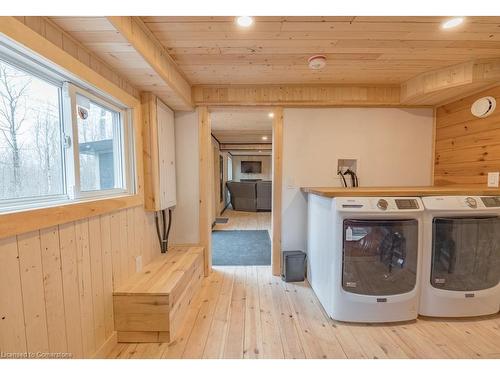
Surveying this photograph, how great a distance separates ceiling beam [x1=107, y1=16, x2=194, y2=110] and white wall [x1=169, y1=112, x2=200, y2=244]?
21 centimetres

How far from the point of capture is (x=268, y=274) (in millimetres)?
2699

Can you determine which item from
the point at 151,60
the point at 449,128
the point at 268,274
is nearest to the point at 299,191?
the point at 268,274

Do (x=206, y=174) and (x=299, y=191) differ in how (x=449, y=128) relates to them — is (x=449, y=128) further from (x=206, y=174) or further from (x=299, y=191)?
(x=206, y=174)

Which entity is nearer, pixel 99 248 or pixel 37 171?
pixel 37 171

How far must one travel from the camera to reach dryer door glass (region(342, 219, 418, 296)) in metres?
1.71

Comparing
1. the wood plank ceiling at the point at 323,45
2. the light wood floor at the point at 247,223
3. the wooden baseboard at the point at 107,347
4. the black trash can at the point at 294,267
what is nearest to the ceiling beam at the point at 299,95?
the wood plank ceiling at the point at 323,45

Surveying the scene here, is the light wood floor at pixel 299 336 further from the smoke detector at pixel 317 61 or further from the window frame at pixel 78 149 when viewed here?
the smoke detector at pixel 317 61

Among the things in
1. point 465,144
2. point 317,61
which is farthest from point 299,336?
point 465,144

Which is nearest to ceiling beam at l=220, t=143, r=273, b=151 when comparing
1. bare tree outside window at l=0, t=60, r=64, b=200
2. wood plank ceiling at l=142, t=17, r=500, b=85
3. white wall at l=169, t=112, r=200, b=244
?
white wall at l=169, t=112, r=200, b=244

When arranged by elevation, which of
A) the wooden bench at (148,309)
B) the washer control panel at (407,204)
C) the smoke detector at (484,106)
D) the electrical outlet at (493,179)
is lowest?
the wooden bench at (148,309)

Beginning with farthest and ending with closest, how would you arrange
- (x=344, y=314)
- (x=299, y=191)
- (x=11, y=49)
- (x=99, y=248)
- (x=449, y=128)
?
(x=299, y=191) < (x=449, y=128) < (x=344, y=314) < (x=99, y=248) < (x=11, y=49)

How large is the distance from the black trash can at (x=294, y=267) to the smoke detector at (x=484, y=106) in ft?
7.17

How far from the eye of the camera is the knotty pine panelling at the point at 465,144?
2.04m

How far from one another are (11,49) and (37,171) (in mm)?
557
